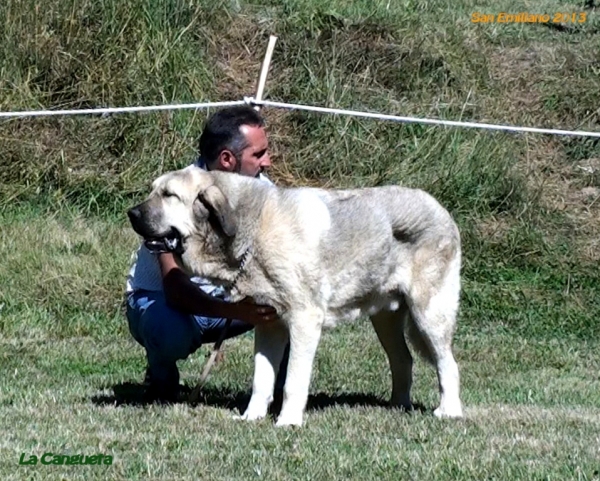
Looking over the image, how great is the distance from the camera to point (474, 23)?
52.2ft

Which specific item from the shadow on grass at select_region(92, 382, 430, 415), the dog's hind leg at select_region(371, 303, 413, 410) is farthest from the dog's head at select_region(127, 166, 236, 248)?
the dog's hind leg at select_region(371, 303, 413, 410)

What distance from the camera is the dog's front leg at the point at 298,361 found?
6.28 m

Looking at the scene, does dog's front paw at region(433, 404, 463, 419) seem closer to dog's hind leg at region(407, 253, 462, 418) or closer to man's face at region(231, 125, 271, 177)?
dog's hind leg at region(407, 253, 462, 418)

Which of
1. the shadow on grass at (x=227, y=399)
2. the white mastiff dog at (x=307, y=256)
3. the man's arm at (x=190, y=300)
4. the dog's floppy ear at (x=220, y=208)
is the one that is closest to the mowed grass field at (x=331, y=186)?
the shadow on grass at (x=227, y=399)

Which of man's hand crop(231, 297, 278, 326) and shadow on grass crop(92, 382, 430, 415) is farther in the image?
shadow on grass crop(92, 382, 430, 415)

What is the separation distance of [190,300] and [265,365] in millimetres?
567

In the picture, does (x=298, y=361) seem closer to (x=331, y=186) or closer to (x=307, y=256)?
(x=307, y=256)

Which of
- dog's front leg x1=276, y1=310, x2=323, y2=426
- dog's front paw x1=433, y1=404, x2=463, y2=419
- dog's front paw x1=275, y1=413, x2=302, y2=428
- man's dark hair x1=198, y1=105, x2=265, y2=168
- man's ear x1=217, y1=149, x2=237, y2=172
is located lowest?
dog's front paw x1=433, y1=404, x2=463, y2=419

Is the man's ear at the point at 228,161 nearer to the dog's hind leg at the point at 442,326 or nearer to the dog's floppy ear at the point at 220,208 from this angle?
the dog's floppy ear at the point at 220,208

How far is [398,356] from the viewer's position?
23.7 feet

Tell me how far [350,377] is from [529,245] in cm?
409

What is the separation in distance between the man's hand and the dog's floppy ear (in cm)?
40

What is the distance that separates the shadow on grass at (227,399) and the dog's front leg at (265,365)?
0.37 meters

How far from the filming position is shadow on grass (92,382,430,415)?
7.04 meters
